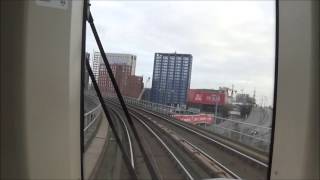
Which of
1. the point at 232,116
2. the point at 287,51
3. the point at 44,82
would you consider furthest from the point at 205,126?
the point at 44,82

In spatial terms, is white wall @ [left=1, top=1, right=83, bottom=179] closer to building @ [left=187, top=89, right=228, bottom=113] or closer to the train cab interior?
the train cab interior

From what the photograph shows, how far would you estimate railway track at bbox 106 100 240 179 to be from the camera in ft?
8.75

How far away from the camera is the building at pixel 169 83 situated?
2.37m

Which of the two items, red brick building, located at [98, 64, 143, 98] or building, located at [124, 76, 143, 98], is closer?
red brick building, located at [98, 64, 143, 98]

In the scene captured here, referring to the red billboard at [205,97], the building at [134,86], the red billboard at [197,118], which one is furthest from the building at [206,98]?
the building at [134,86]

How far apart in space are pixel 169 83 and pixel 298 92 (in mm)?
649

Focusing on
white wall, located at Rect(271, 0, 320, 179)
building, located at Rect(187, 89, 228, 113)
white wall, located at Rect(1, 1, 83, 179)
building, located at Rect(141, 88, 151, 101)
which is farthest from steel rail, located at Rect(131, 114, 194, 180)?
white wall, located at Rect(1, 1, 83, 179)

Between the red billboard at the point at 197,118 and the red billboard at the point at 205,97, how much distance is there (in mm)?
140

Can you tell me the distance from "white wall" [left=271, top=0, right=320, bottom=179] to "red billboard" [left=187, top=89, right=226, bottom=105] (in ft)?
1.15

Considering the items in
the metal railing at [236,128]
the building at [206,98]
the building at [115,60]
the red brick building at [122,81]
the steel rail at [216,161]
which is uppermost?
the building at [115,60]

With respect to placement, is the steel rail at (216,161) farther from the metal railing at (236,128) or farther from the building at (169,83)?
the building at (169,83)

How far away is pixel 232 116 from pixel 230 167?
0.79 meters

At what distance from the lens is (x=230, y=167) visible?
10.9 feet

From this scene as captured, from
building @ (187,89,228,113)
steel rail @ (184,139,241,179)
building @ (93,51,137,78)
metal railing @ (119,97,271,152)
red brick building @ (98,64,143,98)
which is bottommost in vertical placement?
steel rail @ (184,139,241,179)
